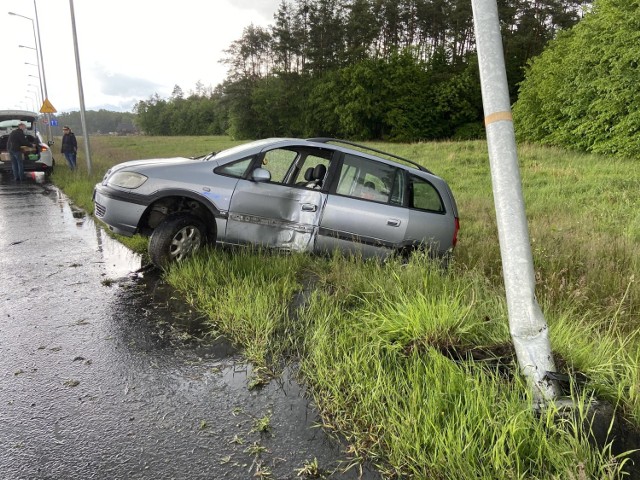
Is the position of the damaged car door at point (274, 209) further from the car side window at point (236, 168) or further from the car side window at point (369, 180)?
the car side window at point (369, 180)

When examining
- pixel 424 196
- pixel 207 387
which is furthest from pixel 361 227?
pixel 207 387

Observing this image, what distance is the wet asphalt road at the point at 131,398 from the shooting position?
7.63 ft

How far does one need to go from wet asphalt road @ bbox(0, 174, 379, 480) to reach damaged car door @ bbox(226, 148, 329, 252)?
1197 millimetres

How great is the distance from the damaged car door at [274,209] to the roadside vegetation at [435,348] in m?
0.24

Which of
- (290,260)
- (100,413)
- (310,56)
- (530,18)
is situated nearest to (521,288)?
(100,413)

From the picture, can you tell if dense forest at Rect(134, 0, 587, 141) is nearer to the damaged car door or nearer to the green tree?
the green tree

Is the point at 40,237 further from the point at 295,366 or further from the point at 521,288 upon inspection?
the point at 521,288

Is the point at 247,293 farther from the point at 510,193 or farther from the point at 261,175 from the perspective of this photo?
the point at 510,193

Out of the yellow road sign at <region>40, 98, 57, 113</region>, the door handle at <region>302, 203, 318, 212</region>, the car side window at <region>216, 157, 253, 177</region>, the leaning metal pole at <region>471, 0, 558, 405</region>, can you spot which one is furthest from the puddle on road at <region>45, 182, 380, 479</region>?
the yellow road sign at <region>40, 98, 57, 113</region>

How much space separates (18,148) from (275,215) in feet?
45.5

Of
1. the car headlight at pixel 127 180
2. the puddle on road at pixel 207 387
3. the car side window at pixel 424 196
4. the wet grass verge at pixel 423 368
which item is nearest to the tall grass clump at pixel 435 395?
the wet grass verge at pixel 423 368

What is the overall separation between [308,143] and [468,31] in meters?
51.1

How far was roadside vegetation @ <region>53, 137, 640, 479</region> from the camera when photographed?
84.2 inches

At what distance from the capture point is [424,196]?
595 cm
